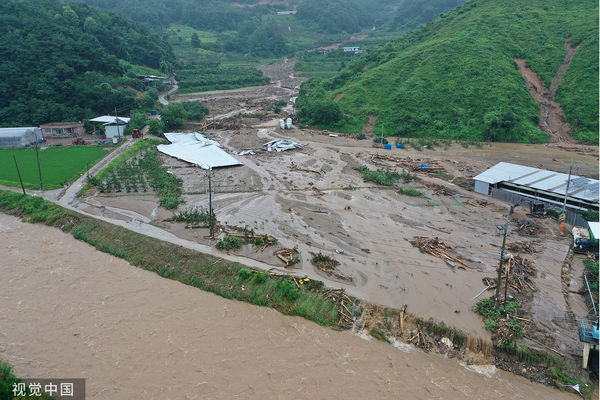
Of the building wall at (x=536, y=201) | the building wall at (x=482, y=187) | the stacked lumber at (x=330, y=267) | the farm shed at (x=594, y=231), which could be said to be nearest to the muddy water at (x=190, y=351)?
the stacked lumber at (x=330, y=267)

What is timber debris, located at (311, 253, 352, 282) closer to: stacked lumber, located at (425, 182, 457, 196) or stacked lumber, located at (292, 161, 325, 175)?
stacked lumber, located at (425, 182, 457, 196)

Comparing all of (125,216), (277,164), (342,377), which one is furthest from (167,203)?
(342,377)

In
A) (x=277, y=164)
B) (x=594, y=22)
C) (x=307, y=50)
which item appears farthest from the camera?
(x=307, y=50)

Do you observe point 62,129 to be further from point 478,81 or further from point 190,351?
point 478,81

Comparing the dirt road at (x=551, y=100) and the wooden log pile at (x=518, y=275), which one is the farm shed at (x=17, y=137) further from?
the dirt road at (x=551, y=100)

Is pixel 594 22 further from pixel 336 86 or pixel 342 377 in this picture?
pixel 342 377
